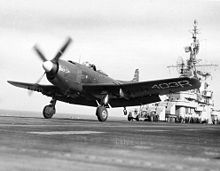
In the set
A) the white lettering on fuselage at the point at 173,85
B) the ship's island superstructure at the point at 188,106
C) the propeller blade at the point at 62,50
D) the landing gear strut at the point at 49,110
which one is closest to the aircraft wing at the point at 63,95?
the landing gear strut at the point at 49,110

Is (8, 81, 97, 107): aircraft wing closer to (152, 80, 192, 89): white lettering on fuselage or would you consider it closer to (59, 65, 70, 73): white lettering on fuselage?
(59, 65, 70, 73): white lettering on fuselage

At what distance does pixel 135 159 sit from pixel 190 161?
72 centimetres

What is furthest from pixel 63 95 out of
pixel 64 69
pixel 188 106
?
pixel 188 106

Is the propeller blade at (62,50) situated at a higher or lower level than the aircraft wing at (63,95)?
higher

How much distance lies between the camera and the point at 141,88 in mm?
27625

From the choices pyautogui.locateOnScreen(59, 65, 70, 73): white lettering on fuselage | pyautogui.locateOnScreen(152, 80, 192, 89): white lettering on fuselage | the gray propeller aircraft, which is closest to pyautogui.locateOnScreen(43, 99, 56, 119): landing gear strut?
the gray propeller aircraft

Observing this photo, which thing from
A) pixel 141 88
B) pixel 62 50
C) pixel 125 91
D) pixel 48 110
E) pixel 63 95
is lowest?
pixel 48 110

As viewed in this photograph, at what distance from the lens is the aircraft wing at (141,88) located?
26031 millimetres

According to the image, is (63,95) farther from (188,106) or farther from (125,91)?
(188,106)

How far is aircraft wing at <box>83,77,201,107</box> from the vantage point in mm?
26031

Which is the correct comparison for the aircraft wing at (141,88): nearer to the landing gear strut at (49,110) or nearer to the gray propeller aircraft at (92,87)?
the gray propeller aircraft at (92,87)

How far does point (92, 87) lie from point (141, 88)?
3.89 m

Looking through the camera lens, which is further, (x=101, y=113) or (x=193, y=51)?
(x=193, y=51)

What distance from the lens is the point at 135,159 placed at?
4.89 m
